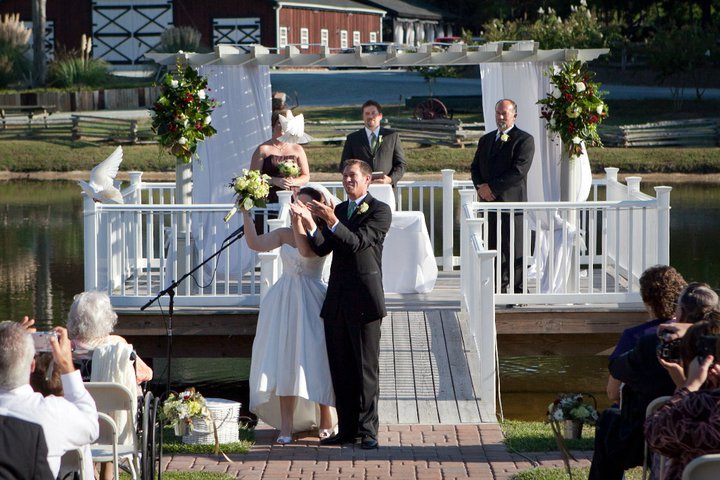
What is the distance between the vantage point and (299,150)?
1105 cm

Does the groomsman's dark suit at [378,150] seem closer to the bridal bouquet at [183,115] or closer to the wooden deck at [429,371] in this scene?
the bridal bouquet at [183,115]

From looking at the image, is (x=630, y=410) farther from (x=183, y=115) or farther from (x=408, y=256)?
(x=183, y=115)

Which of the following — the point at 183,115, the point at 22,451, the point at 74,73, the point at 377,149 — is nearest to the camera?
the point at 22,451

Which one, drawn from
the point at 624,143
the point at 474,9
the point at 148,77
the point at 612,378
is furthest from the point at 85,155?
the point at 474,9

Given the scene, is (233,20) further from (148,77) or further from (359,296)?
(359,296)

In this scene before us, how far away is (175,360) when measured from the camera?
519 inches

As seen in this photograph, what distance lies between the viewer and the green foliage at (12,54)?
40.1m

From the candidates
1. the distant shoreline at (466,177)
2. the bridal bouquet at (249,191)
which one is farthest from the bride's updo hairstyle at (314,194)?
the distant shoreline at (466,177)

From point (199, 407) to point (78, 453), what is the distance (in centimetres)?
237

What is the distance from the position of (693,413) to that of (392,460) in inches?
125

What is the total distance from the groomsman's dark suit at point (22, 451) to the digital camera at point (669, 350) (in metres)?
2.45

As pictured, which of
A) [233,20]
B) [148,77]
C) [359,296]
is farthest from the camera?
[233,20]

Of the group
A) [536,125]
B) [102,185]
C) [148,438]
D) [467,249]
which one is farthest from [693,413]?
[536,125]

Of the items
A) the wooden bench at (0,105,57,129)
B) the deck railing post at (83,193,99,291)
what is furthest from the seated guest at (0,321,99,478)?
the wooden bench at (0,105,57,129)
